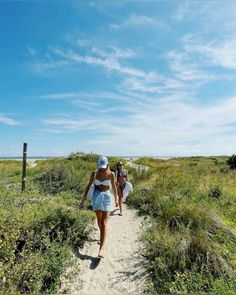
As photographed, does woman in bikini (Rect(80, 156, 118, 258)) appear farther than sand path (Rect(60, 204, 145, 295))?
Yes

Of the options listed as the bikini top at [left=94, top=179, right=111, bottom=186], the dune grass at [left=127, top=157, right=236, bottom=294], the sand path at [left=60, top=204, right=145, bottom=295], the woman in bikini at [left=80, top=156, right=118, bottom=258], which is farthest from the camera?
the bikini top at [left=94, top=179, right=111, bottom=186]

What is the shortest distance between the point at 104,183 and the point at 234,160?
1139 inches

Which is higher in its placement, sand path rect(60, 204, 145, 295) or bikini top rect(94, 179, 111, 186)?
bikini top rect(94, 179, 111, 186)

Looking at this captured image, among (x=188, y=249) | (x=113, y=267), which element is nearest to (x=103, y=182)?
(x=113, y=267)

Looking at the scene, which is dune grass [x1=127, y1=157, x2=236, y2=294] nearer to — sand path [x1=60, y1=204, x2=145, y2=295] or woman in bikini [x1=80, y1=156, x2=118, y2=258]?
sand path [x1=60, y1=204, x2=145, y2=295]

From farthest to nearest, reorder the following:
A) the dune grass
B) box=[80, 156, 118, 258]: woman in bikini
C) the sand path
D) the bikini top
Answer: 1. the bikini top
2. box=[80, 156, 118, 258]: woman in bikini
3. the sand path
4. the dune grass

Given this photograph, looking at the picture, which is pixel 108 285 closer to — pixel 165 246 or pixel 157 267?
pixel 157 267

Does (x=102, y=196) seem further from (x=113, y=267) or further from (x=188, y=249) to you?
(x=188, y=249)

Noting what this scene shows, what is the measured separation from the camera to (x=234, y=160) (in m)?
32.8

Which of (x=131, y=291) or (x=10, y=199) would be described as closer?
(x=131, y=291)

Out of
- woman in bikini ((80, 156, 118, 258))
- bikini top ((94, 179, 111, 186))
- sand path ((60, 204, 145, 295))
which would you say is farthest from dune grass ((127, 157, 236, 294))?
bikini top ((94, 179, 111, 186))

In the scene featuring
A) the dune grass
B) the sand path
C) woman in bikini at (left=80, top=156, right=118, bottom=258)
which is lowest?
the sand path

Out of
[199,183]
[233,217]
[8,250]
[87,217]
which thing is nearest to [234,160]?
[199,183]

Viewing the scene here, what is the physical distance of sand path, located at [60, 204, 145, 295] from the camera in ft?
17.8
